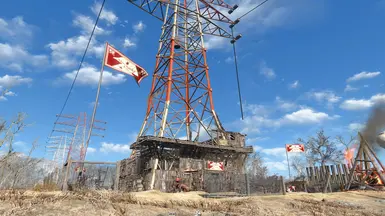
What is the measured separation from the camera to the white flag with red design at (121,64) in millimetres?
15023

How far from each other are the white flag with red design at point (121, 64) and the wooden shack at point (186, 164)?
763 centimetres

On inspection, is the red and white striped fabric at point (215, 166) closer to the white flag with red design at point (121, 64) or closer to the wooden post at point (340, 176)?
the wooden post at point (340, 176)

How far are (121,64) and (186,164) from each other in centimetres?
1201

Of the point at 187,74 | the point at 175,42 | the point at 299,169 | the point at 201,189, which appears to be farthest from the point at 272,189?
the point at 299,169

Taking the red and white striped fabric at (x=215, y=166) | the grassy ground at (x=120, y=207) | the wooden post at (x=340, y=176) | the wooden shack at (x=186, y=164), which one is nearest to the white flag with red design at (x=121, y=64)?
the wooden shack at (x=186, y=164)

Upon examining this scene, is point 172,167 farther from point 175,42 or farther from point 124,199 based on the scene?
point 124,199

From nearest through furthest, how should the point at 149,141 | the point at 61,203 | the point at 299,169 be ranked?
1. the point at 61,203
2. the point at 149,141
3. the point at 299,169

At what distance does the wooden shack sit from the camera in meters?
18.3

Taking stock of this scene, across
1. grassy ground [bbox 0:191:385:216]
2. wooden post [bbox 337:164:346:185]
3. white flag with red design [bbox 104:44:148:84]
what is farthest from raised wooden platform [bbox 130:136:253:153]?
grassy ground [bbox 0:191:385:216]

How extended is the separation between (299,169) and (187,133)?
51533mm

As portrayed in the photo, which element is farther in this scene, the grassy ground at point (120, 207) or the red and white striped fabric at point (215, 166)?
the red and white striped fabric at point (215, 166)

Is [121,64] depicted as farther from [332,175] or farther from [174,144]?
[332,175]

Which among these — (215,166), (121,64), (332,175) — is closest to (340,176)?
(332,175)

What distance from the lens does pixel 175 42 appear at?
31.6 m
